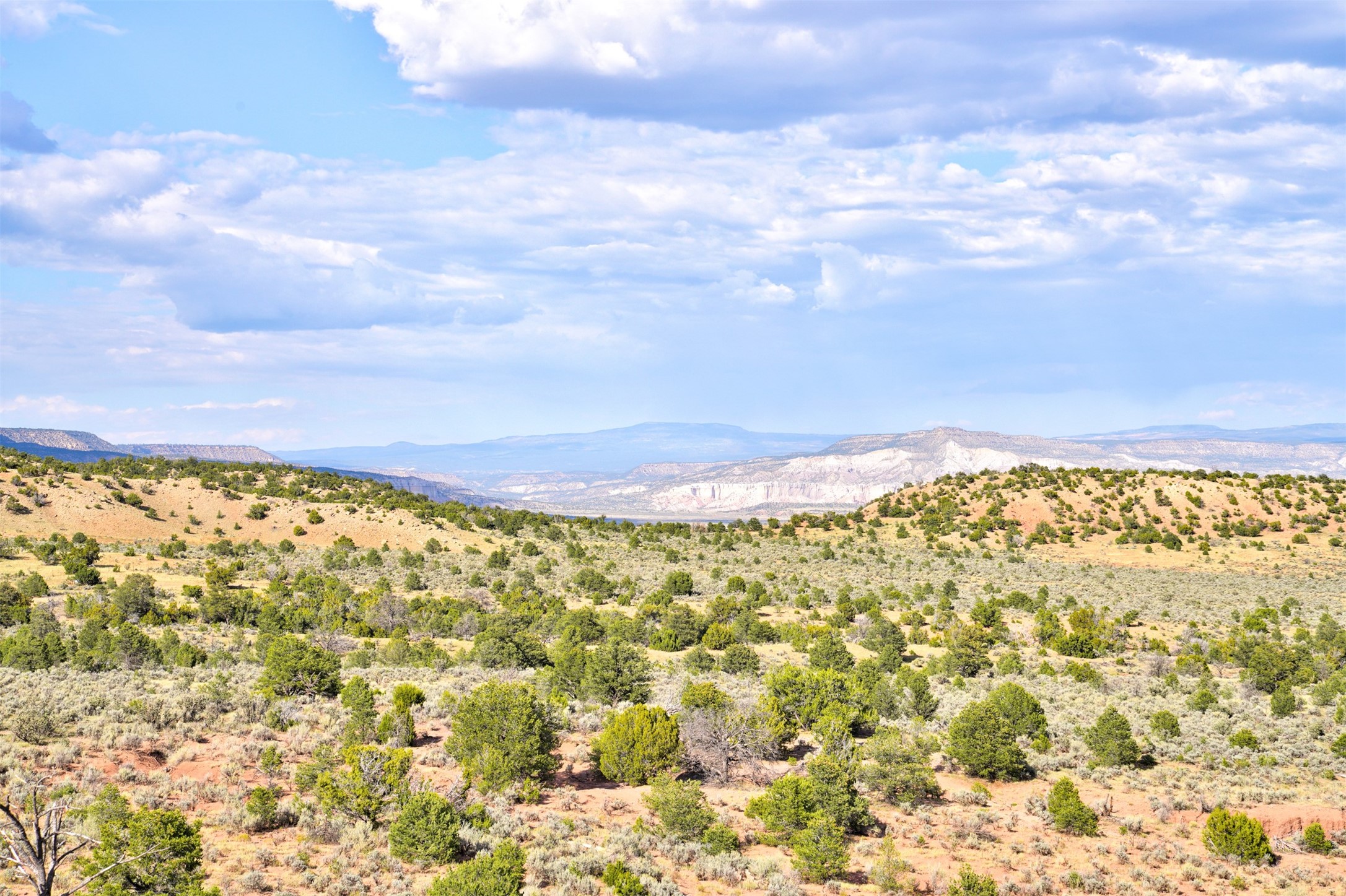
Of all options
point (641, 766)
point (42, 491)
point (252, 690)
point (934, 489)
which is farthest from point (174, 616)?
point (934, 489)

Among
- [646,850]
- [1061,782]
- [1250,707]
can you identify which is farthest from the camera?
[1250,707]

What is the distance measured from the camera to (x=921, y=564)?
66438mm

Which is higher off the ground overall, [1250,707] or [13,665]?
[13,665]

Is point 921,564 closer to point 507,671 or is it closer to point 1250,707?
point 1250,707

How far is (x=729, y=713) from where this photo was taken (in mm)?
21922

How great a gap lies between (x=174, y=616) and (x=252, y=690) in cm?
1661

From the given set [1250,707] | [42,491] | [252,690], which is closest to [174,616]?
[252,690]

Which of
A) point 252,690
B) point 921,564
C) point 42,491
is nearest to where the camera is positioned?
point 252,690

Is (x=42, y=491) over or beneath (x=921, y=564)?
over

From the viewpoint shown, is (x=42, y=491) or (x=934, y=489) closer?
(x=42, y=491)

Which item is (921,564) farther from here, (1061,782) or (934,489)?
(1061,782)

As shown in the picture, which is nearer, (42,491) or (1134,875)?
(1134,875)

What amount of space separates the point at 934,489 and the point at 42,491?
89.3 metres

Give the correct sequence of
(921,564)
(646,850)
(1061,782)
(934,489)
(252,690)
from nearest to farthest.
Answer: (646,850)
(1061,782)
(252,690)
(921,564)
(934,489)
